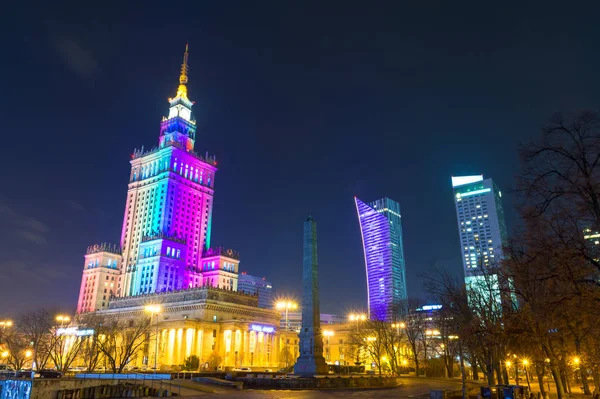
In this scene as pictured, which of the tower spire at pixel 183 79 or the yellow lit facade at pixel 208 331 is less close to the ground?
the tower spire at pixel 183 79

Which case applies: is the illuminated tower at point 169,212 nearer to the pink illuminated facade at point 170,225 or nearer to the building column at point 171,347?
the pink illuminated facade at point 170,225

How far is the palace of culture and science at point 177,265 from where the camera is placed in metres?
98.8

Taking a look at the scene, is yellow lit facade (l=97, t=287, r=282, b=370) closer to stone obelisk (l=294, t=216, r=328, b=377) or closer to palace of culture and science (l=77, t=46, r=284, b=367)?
palace of culture and science (l=77, t=46, r=284, b=367)

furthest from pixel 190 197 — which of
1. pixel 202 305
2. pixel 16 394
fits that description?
pixel 16 394

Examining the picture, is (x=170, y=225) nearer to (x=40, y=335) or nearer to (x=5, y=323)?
(x=5, y=323)

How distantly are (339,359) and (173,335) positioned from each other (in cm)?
5044

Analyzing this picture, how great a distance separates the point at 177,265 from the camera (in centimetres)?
12912

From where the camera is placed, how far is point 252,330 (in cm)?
9925

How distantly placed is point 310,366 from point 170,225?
9742cm

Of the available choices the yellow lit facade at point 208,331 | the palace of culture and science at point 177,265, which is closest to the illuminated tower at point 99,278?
the palace of culture and science at point 177,265

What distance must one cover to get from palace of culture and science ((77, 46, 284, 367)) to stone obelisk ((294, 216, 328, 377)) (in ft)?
180

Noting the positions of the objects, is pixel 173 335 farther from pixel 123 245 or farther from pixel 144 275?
pixel 123 245

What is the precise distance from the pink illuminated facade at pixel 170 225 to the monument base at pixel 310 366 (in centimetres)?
8569

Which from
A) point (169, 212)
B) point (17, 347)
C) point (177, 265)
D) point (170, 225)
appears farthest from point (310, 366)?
point (169, 212)
